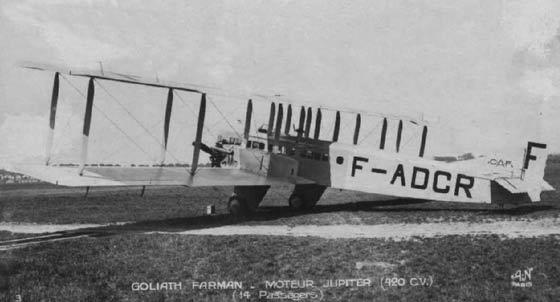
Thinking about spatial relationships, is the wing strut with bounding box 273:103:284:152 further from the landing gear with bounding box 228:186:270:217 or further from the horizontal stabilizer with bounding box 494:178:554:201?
the horizontal stabilizer with bounding box 494:178:554:201

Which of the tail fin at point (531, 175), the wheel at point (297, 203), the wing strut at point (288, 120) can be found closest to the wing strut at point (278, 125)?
the wing strut at point (288, 120)

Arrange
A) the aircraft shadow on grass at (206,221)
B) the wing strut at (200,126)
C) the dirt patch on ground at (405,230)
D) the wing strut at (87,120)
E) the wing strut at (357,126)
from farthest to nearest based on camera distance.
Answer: the wing strut at (357,126) → the wing strut at (200,126) → the aircraft shadow on grass at (206,221) → the wing strut at (87,120) → the dirt patch on ground at (405,230)

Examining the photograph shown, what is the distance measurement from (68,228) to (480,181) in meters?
12.4

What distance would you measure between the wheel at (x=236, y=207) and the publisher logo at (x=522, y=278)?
953 cm

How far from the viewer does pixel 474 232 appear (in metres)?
10.4

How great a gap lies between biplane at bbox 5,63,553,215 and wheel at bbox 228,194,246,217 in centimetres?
3

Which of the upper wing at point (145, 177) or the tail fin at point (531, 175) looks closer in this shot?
the upper wing at point (145, 177)

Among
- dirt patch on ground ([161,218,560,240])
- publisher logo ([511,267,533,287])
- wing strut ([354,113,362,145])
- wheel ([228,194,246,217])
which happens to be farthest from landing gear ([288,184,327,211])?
publisher logo ([511,267,533,287])

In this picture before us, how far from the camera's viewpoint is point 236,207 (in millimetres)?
15344

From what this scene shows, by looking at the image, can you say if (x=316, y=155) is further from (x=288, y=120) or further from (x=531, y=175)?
(x=531, y=175)

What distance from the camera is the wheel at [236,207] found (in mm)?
15336

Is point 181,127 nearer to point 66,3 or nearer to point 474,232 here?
point 66,3

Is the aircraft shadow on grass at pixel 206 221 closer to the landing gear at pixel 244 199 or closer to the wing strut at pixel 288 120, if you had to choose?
the landing gear at pixel 244 199

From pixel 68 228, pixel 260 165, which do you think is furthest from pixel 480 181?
pixel 68 228
